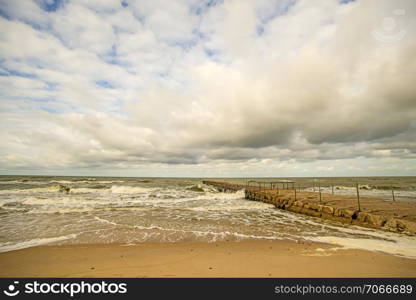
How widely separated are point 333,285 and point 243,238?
5062 mm

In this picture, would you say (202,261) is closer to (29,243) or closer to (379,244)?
(379,244)

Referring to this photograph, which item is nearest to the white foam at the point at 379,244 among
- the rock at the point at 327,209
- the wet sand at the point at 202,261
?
the wet sand at the point at 202,261

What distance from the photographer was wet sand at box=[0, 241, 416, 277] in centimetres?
554

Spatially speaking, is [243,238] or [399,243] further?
[243,238]

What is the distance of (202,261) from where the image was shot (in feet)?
21.1

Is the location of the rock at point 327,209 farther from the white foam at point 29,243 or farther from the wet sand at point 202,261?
the white foam at point 29,243

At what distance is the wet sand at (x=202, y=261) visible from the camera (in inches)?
218

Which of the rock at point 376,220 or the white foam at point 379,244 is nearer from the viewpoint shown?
the white foam at point 379,244

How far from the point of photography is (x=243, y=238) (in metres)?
9.63

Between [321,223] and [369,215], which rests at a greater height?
[369,215]

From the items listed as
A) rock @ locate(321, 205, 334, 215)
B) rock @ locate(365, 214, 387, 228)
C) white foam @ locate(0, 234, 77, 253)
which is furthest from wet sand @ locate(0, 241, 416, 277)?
rock @ locate(321, 205, 334, 215)

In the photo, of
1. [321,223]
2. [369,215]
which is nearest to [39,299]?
[321,223]

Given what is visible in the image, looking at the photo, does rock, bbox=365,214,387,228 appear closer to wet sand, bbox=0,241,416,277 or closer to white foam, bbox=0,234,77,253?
wet sand, bbox=0,241,416,277

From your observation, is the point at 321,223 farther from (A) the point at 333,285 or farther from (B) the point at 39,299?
(B) the point at 39,299
